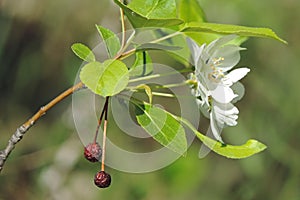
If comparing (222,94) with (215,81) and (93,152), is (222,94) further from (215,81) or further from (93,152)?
(93,152)

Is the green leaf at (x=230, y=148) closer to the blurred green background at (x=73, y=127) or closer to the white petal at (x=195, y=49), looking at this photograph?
the white petal at (x=195, y=49)

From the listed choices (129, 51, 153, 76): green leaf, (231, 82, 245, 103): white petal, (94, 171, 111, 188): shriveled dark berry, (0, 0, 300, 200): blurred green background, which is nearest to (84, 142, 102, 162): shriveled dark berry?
(94, 171, 111, 188): shriveled dark berry

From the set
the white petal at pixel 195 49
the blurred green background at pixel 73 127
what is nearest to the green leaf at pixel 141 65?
the white petal at pixel 195 49

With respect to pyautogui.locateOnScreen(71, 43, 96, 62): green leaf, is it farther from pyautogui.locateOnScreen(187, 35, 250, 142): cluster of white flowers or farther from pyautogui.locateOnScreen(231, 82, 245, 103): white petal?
pyautogui.locateOnScreen(231, 82, 245, 103): white petal

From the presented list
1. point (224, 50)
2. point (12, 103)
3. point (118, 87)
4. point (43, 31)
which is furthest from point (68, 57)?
point (118, 87)

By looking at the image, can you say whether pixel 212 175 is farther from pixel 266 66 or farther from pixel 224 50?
pixel 224 50

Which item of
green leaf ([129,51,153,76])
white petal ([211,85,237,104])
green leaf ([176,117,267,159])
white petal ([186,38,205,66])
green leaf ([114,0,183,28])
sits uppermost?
green leaf ([114,0,183,28])

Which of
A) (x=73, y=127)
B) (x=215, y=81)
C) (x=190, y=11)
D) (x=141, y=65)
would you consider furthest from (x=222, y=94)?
(x=73, y=127)
